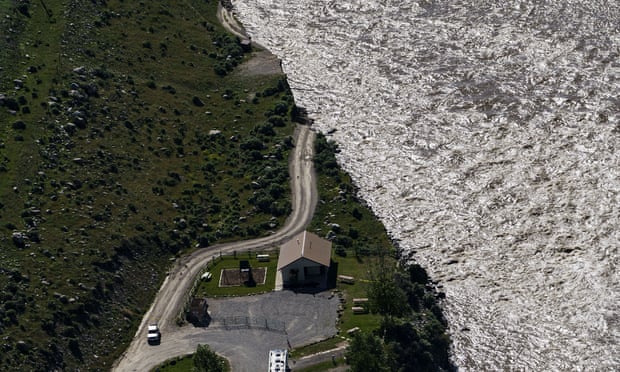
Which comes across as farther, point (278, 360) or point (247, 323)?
point (247, 323)

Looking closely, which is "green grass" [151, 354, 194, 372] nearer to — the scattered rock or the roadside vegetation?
the roadside vegetation

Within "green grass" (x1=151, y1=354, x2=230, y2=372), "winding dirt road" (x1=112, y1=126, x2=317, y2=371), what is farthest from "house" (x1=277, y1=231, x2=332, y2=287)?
"green grass" (x1=151, y1=354, x2=230, y2=372)

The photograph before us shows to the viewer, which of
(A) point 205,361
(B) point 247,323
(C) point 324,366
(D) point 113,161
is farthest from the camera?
(D) point 113,161

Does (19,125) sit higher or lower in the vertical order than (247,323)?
higher

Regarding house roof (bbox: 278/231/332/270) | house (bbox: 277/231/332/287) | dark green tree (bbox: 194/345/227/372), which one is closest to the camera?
dark green tree (bbox: 194/345/227/372)

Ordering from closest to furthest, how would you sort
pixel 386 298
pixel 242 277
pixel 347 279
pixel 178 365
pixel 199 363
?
1. pixel 199 363
2. pixel 178 365
3. pixel 386 298
4. pixel 347 279
5. pixel 242 277

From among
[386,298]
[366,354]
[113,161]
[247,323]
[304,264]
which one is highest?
[366,354]

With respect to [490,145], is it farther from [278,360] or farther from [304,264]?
[278,360]

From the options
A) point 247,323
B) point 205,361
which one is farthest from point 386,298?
point 205,361
